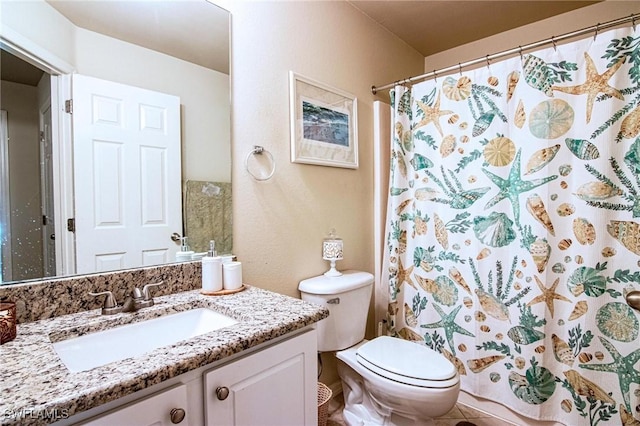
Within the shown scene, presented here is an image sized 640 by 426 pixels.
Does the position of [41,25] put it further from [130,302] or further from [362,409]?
[362,409]

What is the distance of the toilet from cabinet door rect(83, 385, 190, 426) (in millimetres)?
881

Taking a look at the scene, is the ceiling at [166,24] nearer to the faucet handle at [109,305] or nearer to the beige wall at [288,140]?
the beige wall at [288,140]

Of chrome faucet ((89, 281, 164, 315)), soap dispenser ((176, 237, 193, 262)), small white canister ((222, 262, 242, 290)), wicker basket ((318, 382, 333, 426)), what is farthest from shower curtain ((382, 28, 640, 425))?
chrome faucet ((89, 281, 164, 315))

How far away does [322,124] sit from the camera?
175cm

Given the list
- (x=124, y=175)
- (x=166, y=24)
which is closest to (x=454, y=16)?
(x=166, y=24)

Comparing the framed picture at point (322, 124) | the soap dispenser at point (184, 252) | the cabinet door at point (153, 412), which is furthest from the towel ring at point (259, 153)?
the cabinet door at point (153, 412)

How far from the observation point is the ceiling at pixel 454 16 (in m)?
1.92

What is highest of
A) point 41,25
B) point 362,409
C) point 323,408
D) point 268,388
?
point 41,25

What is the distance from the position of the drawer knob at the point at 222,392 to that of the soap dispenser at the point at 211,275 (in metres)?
0.47

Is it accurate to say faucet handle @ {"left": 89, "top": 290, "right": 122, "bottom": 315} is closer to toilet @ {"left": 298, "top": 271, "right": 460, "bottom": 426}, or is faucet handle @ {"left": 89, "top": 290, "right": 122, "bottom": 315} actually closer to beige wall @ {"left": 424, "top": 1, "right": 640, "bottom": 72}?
toilet @ {"left": 298, "top": 271, "right": 460, "bottom": 426}

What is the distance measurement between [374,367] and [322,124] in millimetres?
1238

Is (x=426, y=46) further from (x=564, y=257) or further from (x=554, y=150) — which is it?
(x=564, y=257)

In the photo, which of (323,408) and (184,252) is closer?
(184,252)

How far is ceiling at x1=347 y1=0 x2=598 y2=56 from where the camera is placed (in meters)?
1.92
